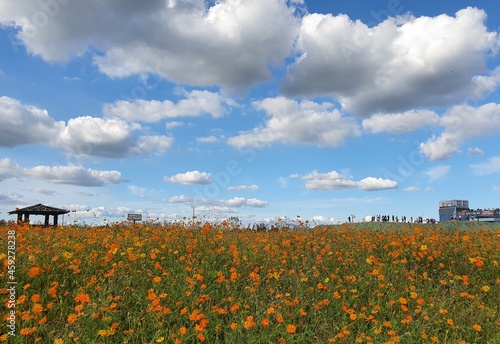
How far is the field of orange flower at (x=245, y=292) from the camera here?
17.8ft

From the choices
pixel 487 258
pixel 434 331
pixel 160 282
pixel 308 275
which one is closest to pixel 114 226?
pixel 160 282

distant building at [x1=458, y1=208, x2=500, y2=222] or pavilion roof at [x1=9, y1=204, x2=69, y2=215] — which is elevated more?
distant building at [x1=458, y1=208, x2=500, y2=222]

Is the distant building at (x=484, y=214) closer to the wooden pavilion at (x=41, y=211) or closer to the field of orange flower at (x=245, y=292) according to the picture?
the wooden pavilion at (x=41, y=211)

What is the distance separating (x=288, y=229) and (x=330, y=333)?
7.45 meters

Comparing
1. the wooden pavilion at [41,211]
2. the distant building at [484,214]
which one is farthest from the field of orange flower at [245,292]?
the distant building at [484,214]

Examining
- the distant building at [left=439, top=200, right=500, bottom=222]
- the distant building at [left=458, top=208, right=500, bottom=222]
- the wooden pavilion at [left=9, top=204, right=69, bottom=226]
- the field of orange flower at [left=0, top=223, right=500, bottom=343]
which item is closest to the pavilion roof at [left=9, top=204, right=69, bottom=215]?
the wooden pavilion at [left=9, top=204, right=69, bottom=226]

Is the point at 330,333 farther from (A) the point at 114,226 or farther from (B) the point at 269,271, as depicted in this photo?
(A) the point at 114,226

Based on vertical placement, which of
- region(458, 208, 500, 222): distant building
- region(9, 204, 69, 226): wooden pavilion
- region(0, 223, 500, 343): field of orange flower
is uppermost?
region(458, 208, 500, 222): distant building

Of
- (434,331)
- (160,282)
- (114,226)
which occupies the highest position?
(114,226)

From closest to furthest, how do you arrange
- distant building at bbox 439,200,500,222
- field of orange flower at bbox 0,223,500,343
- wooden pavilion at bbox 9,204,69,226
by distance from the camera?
field of orange flower at bbox 0,223,500,343 → wooden pavilion at bbox 9,204,69,226 → distant building at bbox 439,200,500,222

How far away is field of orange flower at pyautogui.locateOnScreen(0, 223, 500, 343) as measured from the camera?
17.8ft

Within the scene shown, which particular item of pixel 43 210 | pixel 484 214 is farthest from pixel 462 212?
pixel 43 210

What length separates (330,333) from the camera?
5668mm

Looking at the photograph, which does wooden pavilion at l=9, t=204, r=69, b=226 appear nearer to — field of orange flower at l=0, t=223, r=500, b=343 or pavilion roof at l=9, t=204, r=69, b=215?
pavilion roof at l=9, t=204, r=69, b=215
